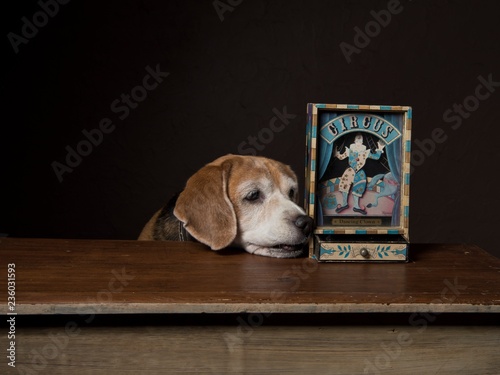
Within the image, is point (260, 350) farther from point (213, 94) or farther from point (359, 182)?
point (213, 94)

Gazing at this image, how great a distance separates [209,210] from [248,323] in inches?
19.7

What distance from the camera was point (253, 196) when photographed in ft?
5.95

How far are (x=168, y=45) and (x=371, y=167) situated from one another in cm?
166

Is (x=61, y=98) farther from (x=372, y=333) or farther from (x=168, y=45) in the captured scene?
(x=372, y=333)

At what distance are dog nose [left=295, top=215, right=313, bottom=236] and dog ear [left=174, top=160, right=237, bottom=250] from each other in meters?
0.18

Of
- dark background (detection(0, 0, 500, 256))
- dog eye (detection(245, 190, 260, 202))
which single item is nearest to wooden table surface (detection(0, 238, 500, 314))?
dog eye (detection(245, 190, 260, 202))

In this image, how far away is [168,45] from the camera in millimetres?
3033

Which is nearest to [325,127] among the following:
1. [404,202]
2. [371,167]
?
[371,167]

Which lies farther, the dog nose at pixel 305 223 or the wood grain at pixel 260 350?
the dog nose at pixel 305 223

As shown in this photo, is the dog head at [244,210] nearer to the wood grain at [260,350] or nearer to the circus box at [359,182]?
the circus box at [359,182]

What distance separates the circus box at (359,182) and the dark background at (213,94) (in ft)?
4.99

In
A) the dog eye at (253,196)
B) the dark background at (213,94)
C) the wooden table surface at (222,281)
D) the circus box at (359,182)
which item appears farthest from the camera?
the dark background at (213,94)

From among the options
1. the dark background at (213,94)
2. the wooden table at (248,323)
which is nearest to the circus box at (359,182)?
the wooden table at (248,323)

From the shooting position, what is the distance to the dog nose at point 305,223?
1.64m
